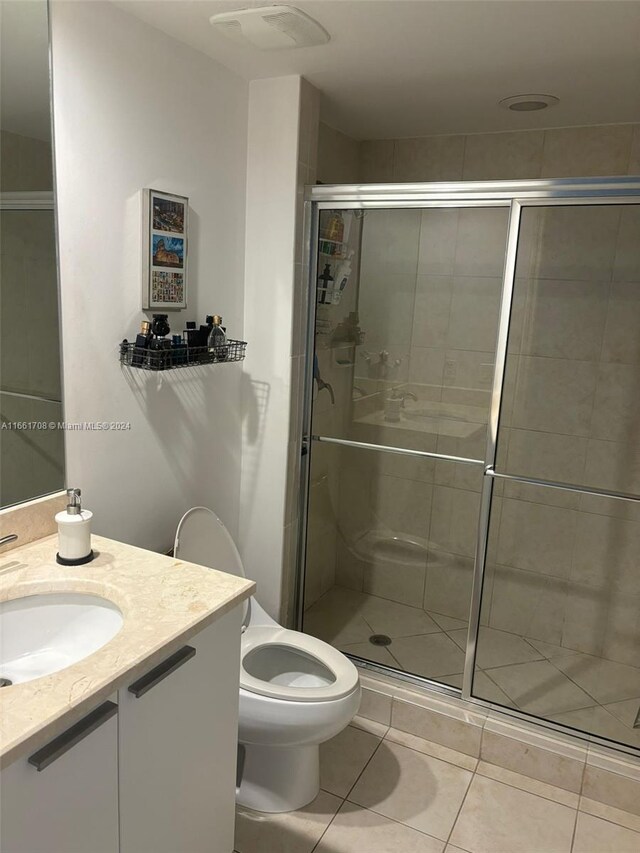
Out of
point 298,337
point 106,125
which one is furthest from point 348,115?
point 106,125

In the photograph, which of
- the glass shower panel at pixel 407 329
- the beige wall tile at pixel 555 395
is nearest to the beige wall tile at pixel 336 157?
the glass shower panel at pixel 407 329

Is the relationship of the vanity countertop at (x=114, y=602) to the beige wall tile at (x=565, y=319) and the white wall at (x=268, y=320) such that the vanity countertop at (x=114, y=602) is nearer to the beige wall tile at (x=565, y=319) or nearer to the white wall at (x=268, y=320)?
the white wall at (x=268, y=320)

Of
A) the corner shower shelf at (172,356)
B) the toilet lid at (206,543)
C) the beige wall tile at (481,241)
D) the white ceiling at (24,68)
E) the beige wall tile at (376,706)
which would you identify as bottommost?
the beige wall tile at (376,706)

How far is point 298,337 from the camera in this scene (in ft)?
7.60

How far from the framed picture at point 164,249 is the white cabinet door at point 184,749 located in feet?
3.12

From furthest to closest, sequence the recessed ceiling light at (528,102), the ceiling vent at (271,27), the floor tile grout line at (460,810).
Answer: the recessed ceiling light at (528,102) < the floor tile grout line at (460,810) < the ceiling vent at (271,27)

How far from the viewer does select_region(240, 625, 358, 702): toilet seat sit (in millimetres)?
2005

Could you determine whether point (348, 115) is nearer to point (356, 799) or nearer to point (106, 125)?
point (106, 125)

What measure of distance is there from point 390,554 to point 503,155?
5.59 ft

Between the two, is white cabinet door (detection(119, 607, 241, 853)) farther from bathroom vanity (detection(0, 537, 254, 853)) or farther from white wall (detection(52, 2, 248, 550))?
white wall (detection(52, 2, 248, 550))

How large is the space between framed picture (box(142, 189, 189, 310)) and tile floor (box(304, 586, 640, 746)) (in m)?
1.46

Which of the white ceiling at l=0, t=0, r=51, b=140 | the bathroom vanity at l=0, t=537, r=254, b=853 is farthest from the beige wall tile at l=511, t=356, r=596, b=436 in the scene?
the white ceiling at l=0, t=0, r=51, b=140

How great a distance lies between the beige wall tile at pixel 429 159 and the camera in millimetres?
2709

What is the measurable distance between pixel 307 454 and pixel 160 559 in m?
1.00
